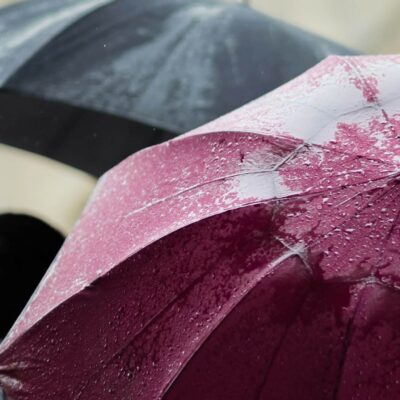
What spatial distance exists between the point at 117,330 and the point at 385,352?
52cm

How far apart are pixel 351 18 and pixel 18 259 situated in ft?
12.9

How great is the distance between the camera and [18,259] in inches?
86.5

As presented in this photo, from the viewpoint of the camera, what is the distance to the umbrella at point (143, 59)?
2545 millimetres

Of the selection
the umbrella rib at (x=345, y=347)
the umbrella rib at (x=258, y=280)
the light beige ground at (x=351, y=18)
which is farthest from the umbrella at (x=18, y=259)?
the light beige ground at (x=351, y=18)

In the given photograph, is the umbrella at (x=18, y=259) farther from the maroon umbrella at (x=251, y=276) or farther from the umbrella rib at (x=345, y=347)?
the umbrella rib at (x=345, y=347)

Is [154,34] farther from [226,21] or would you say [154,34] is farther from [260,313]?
[260,313]

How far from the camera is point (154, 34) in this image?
2762mm

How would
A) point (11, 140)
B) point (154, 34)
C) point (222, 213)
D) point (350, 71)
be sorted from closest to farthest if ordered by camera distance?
point (222, 213) → point (350, 71) → point (154, 34) → point (11, 140)

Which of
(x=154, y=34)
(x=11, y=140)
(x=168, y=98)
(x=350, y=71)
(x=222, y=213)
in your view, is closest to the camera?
(x=222, y=213)

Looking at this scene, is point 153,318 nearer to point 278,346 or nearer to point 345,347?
point 278,346

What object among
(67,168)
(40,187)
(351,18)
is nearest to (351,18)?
(351,18)

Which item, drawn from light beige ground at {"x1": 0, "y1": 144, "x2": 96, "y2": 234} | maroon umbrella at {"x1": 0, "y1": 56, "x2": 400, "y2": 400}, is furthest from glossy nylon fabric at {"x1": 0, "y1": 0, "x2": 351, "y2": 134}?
light beige ground at {"x1": 0, "y1": 144, "x2": 96, "y2": 234}

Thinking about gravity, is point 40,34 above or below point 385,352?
above

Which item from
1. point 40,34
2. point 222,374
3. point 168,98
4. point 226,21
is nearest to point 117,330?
point 222,374
